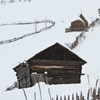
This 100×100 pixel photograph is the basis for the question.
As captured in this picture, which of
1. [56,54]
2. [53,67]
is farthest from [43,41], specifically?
[56,54]

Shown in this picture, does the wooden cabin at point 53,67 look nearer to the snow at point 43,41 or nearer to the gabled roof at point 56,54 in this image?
the gabled roof at point 56,54

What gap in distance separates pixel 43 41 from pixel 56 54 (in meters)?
31.7

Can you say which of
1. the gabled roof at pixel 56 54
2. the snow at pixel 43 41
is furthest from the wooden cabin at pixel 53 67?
the snow at pixel 43 41

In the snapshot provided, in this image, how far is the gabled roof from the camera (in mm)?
21134

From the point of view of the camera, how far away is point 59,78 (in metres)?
22.2

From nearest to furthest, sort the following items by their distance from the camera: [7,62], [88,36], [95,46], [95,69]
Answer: [95,69], [7,62], [95,46], [88,36]

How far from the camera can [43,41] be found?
174 feet

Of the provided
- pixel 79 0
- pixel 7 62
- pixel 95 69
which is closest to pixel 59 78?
pixel 95 69

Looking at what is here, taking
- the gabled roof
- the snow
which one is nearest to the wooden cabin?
the gabled roof

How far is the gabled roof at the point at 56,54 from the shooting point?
21134 millimetres

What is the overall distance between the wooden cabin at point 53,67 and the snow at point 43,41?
1.41 feet

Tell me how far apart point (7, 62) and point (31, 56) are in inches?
748

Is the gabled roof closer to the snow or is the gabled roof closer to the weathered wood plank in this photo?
the weathered wood plank

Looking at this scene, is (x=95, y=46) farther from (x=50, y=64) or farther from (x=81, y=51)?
(x=50, y=64)
